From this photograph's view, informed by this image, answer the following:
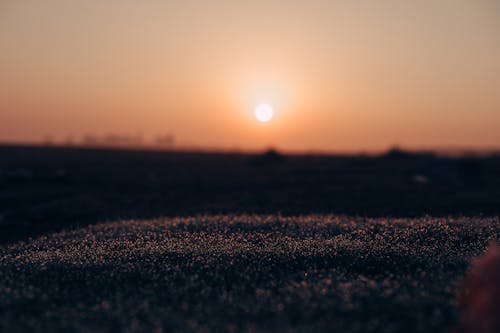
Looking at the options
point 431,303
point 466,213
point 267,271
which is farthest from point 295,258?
point 466,213

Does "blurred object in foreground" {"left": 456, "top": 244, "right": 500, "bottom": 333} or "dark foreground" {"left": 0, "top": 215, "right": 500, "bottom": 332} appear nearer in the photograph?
"blurred object in foreground" {"left": 456, "top": 244, "right": 500, "bottom": 333}

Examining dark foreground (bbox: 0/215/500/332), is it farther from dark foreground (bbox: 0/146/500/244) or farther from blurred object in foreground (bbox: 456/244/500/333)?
dark foreground (bbox: 0/146/500/244)

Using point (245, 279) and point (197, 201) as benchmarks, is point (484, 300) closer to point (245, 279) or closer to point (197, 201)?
point (245, 279)

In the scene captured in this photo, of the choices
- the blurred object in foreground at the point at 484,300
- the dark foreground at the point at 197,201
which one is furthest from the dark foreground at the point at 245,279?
the dark foreground at the point at 197,201

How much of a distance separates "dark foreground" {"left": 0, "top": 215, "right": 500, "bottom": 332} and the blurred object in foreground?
0.58 m

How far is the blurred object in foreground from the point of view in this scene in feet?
20.9

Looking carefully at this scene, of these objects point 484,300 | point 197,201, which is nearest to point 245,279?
point 484,300

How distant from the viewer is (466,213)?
72.2 feet

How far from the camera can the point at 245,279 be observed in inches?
408

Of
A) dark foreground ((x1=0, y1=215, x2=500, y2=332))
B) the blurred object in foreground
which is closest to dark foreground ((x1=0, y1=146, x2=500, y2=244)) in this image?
dark foreground ((x1=0, y1=215, x2=500, y2=332))

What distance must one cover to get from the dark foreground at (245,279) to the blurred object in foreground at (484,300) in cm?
58

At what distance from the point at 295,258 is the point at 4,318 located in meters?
7.11

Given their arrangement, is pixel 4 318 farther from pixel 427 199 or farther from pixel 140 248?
pixel 427 199

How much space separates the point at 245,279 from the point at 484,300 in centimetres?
537
